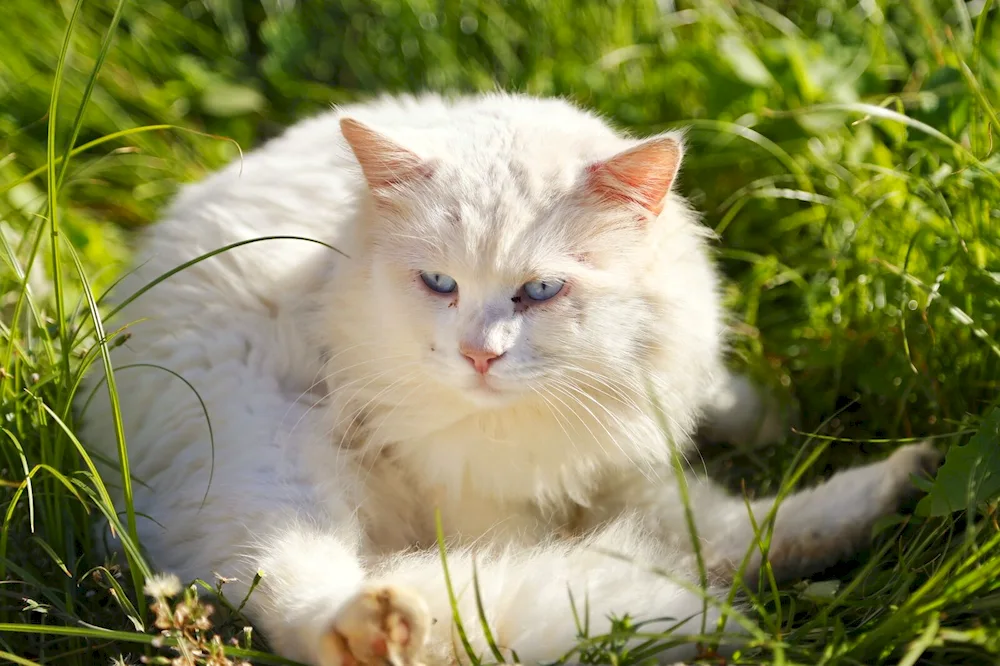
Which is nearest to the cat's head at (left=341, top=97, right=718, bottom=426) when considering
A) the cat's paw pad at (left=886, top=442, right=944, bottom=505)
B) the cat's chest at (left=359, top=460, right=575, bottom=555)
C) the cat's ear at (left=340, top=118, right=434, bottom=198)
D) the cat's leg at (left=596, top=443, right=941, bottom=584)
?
the cat's ear at (left=340, top=118, right=434, bottom=198)

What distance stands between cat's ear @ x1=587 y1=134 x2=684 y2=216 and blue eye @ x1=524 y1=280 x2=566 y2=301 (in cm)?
19

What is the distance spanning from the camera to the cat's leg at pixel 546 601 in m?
1.42

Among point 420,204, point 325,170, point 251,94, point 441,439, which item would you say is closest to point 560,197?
point 420,204

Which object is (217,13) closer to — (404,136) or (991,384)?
(404,136)

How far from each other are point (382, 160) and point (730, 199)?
3.73ft

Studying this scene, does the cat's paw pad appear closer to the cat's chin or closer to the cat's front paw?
the cat's chin

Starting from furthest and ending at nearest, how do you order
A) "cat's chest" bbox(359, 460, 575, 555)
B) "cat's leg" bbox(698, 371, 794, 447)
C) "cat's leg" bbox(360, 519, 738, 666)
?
1. "cat's leg" bbox(698, 371, 794, 447)
2. "cat's chest" bbox(359, 460, 575, 555)
3. "cat's leg" bbox(360, 519, 738, 666)

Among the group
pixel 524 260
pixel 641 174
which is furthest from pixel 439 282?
pixel 641 174

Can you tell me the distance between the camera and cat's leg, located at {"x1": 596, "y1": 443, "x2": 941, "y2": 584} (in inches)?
71.7

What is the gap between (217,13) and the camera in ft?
10.7

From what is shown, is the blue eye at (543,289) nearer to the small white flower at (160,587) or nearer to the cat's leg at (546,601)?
the cat's leg at (546,601)

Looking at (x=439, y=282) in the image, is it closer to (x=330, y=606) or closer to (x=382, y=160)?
(x=382, y=160)

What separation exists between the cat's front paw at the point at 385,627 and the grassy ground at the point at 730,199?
0.96ft

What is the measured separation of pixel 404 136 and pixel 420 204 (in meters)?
0.16
